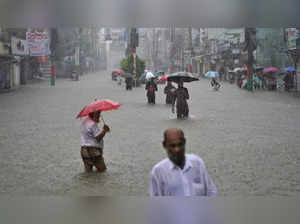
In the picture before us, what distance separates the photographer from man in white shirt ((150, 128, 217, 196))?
93.6 inches

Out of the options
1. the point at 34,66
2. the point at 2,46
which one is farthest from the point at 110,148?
the point at 34,66

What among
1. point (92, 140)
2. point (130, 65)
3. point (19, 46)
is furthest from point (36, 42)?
point (92, 140)

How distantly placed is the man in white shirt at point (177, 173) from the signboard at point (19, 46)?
32598 mm

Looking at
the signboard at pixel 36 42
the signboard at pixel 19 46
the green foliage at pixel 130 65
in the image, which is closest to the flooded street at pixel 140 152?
the signboard at pixel 19 46

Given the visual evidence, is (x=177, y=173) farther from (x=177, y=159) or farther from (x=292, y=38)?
(x=292, y=38)

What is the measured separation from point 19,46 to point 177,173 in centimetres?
3469

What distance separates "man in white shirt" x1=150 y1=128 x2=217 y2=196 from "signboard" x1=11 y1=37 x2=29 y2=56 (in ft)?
107

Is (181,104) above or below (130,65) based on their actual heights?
below

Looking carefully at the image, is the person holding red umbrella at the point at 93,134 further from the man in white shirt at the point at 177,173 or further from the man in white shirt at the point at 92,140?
the man in white shirt at the point at 177,173

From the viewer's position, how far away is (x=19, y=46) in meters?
35.2

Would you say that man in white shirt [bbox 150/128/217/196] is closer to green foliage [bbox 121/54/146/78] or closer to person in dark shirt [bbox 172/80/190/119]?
person in dark shirt [bbox 172/80/190/119]

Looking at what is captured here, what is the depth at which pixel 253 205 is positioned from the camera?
201 centimetres

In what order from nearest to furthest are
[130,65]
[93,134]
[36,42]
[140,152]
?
[93,134]
[140,152]
[36,42]
[130,65]
